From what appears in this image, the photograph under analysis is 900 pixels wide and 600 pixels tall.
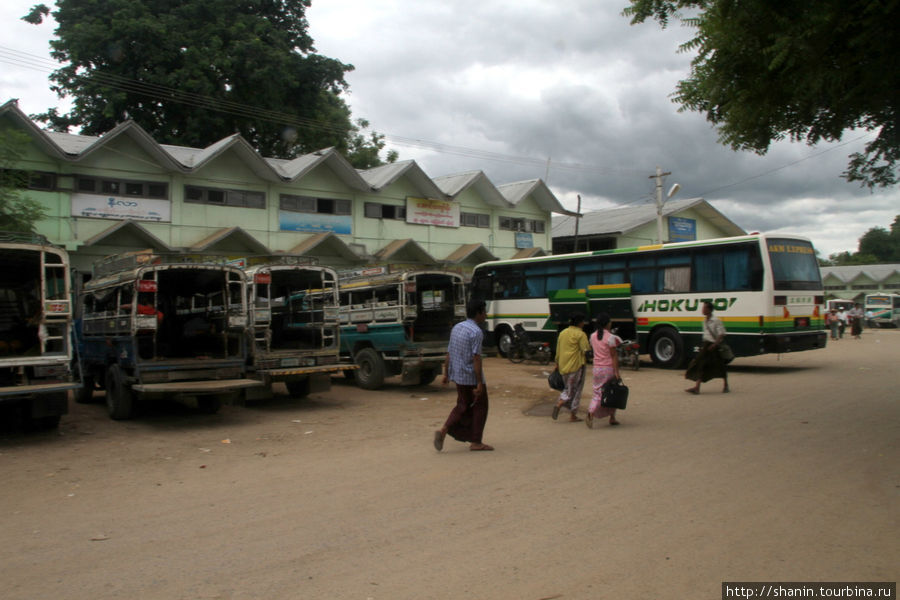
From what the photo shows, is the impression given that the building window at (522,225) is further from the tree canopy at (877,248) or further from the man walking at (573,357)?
the tree canopy at (877,248)

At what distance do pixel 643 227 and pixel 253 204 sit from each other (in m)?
20.9

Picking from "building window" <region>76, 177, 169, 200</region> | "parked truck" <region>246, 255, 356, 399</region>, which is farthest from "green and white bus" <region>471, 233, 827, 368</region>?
"building window" <region>76, 177, 169, 200</region>

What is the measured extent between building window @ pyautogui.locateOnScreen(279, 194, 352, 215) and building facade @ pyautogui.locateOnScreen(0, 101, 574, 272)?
0.14 ft

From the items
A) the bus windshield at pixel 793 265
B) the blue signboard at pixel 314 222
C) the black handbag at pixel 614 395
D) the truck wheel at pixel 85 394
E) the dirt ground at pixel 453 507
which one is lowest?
the dirt ground at pixel 453 507

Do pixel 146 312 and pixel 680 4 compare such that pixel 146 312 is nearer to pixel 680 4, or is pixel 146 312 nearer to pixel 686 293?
pixel 680 4

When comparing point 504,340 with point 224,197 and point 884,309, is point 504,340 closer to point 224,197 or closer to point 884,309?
point 224,197

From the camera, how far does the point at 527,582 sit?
4023 millimetres

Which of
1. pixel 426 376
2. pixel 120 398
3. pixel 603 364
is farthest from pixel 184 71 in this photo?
pixel 603 364

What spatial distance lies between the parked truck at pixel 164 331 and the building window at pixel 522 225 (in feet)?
69.6

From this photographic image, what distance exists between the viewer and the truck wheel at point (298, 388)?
1265cm

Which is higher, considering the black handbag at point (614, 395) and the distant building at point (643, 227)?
the distant building at point (643, 227)

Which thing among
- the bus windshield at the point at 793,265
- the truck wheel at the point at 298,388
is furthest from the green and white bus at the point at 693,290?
the truck wheel at the point at 298,388

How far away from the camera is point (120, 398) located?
416 inches

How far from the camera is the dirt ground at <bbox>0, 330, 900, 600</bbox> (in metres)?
4.12
